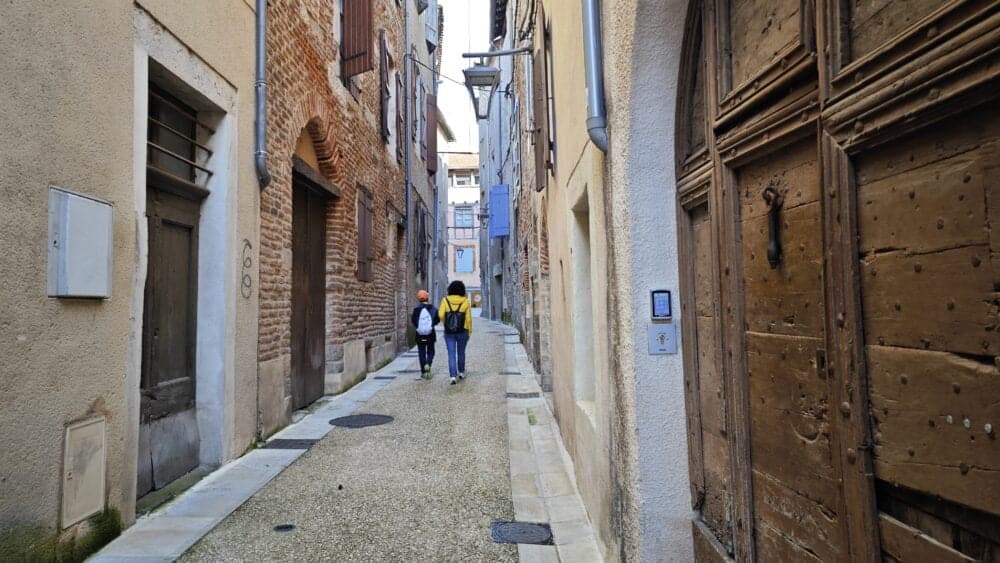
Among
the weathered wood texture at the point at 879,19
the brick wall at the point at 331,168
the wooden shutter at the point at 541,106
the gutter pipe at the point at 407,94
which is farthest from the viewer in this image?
the gutter pipe at the point at 407,94

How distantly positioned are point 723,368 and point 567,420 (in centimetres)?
306

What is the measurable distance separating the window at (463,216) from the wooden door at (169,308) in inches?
1445

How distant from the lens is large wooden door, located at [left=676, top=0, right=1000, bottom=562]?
3.56 ft

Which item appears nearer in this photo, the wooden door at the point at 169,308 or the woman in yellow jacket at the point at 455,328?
the wooden door at the point at 169,308

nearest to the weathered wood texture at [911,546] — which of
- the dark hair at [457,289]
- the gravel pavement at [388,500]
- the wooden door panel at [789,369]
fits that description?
the wooden door panel at [789,369]

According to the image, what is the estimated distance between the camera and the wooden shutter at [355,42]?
8.41 meters

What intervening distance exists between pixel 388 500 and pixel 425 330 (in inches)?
217

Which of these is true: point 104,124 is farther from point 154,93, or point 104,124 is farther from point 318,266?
point 318,266

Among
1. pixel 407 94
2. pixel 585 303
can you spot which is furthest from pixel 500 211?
pixel 585 303

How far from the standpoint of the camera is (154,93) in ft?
13.8

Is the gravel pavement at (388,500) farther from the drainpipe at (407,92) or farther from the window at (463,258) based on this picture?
the window at (463,258)

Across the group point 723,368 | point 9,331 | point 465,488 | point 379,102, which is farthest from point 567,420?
point 379,102

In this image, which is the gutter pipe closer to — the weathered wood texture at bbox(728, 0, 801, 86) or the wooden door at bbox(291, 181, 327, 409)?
the wooden door at bbox(291, 181, 327, 409)

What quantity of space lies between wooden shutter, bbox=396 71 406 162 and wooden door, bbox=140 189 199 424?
8.68m
